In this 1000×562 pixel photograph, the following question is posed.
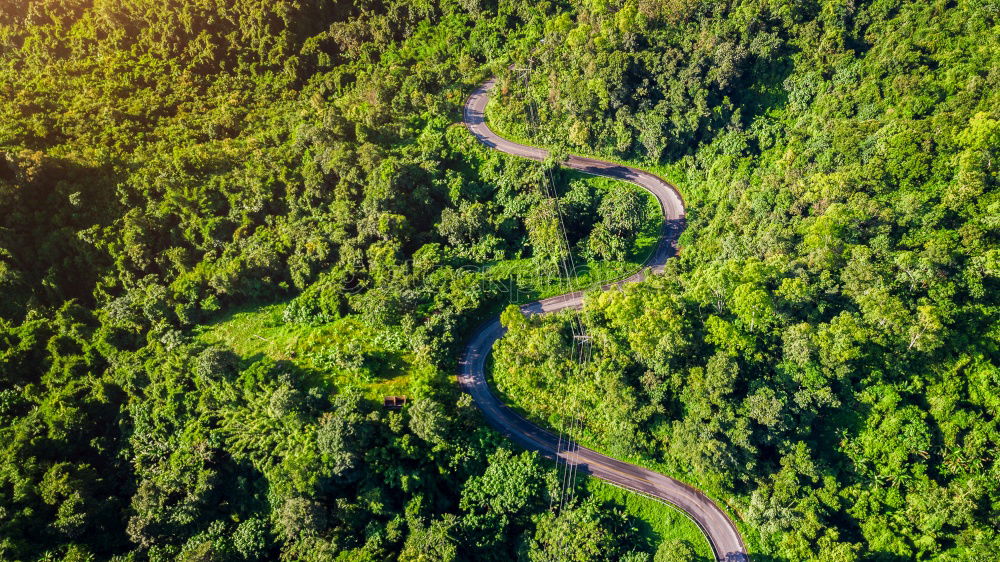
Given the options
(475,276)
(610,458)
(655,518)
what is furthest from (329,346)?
(655,518)

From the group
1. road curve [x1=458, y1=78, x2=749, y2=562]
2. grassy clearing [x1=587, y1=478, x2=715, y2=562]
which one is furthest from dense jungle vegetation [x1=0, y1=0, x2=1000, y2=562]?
road curve [x1=458, y1=78, x2=749, y2=562]

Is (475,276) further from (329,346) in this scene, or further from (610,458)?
(610,458)

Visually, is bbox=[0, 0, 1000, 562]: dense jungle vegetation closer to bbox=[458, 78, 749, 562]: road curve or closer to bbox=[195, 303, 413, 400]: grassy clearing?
bbox=[195, 303, 413, 400]: grassy clearing

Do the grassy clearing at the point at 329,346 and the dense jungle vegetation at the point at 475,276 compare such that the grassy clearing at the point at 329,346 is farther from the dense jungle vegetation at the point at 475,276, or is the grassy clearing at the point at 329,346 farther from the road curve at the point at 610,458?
the road curve at the point at 610,458

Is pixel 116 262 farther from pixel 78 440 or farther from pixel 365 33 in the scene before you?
pixel 365 33

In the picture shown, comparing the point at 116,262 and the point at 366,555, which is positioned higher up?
the point at 116,262

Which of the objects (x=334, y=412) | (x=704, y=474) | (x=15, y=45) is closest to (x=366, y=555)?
(x=334, y=412)
